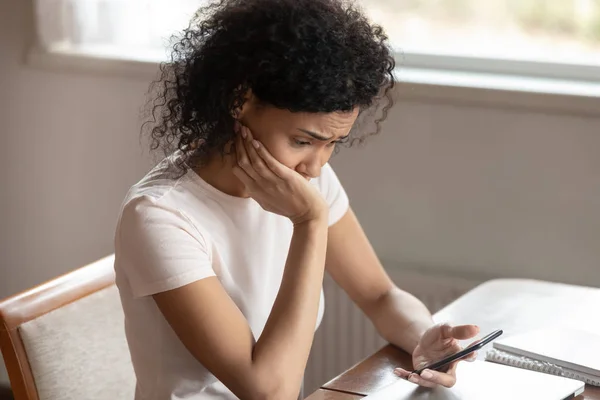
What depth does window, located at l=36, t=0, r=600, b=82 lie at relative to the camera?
2314 mm

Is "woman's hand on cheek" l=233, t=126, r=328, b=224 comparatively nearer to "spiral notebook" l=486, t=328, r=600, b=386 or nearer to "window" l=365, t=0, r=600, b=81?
"spiral notebook" l=486, t=328, r=600, b=386

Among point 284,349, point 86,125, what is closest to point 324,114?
point 284,349

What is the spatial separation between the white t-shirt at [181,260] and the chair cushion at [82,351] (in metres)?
0.14

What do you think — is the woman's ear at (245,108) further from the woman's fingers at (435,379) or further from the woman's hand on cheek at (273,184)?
the woman's fingers at (435,379)

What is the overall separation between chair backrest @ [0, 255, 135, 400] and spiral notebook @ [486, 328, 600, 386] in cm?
65

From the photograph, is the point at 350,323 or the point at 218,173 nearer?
the point at 218,173

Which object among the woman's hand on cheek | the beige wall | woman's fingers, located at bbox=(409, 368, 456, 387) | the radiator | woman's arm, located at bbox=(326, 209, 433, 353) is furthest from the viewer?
the radiator

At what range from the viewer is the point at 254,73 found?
134 cm

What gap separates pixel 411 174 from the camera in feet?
7.72

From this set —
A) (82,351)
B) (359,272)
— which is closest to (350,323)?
(359,272)

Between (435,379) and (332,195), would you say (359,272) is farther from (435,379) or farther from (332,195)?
(435,379)

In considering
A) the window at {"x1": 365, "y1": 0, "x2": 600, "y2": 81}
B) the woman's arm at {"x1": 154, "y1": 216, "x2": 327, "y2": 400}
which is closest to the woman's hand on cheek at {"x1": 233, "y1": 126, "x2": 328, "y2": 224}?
the woman's arm at {"x1": 154, "y1": 216, "x2": 327, "y2": 400}

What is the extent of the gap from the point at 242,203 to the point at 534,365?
514 mm

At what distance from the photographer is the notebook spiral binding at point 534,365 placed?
4.50ft
